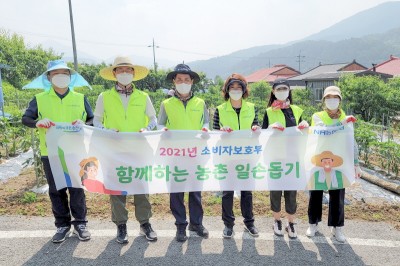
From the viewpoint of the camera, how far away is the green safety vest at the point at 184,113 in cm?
383

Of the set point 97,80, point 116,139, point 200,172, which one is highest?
point 97,80

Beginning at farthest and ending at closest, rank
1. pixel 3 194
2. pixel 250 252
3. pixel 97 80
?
pixel 97 80
pixel 3 194
pixel 250 252

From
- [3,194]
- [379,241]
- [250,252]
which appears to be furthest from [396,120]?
[3,194]

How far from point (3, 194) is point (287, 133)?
473cm

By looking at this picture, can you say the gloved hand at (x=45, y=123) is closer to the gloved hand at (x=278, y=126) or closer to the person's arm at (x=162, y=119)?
the person's arm at (x=162, y=119)

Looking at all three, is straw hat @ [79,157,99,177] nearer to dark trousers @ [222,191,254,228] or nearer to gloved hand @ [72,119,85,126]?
gloved hand @ [72,119,85,126]

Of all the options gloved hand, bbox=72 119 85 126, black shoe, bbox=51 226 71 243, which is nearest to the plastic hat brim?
gloved hand, bbox=72 119 85 126

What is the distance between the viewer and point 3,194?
18.0ft

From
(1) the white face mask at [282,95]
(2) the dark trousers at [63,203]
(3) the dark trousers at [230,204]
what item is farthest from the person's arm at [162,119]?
(1) the white face mask at [282,95]

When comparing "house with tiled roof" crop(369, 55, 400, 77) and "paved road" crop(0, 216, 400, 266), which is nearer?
"paved road" crop(0, 216, 400, 266)

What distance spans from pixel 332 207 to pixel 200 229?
1.60 m

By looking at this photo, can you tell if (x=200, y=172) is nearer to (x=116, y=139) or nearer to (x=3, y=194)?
(x=116, y=139)

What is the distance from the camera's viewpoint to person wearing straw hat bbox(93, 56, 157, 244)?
3738mm

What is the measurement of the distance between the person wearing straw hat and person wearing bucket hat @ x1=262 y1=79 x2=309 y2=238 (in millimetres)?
1418
